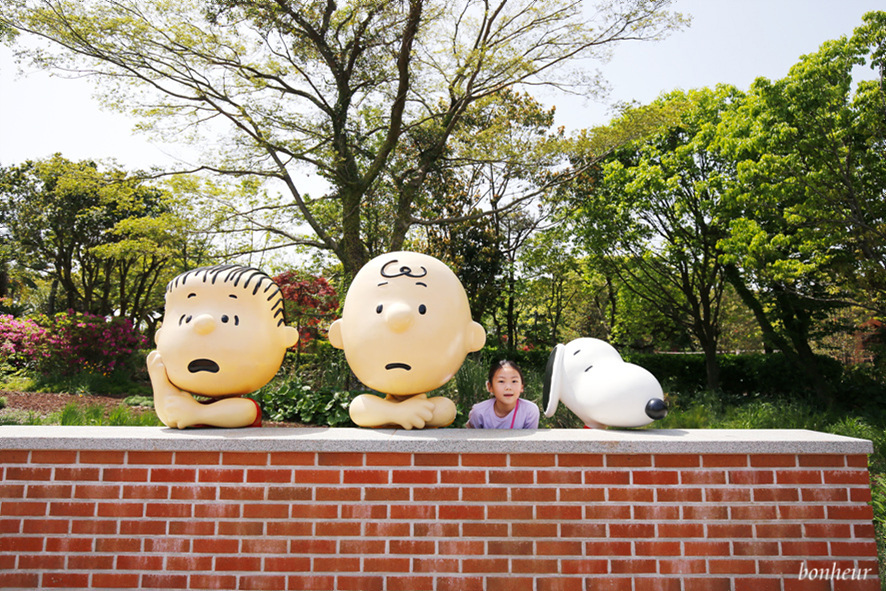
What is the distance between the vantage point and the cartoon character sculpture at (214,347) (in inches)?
138

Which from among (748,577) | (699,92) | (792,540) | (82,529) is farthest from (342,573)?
(699,92)

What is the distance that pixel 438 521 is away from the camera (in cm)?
297

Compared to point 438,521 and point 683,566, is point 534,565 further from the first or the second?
point 683,566

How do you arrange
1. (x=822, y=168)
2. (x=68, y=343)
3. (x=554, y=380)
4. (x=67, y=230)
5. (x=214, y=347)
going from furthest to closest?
(x=67, y=230) < (x=68, y=343) < (x=822, y=168) < (x=554, y=380) < (x=214, y=347)

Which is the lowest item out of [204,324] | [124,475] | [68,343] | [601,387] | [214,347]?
[68,343]

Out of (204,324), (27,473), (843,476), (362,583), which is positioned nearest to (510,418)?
(362,583)

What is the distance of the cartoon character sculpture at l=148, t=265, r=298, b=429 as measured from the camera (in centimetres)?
350

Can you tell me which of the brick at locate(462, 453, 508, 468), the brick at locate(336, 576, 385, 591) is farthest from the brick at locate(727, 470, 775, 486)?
the brick at locate(336, 576, 385, 591)

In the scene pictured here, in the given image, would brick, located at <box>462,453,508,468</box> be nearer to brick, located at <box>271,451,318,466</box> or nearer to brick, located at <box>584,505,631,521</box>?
brick, located at <box>584,505,631,521</box>

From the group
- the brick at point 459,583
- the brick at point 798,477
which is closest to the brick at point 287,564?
the brick at point 459,583

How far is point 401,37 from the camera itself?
1145 cm

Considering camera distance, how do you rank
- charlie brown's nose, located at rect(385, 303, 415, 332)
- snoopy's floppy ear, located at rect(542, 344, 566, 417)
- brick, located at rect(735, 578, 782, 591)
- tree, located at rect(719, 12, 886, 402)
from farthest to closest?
tree, located at rect(719, 12, 886, 402), snoopy's floppy ear, located at rect(542, 344, 566, 417), charlie brown's nose, located at rect(385, 303, 415, 332), brick, located at rect(735, 578, 782, 591)

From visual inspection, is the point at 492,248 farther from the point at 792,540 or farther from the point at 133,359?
the point at 792,540

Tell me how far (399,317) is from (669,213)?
42.5ft
